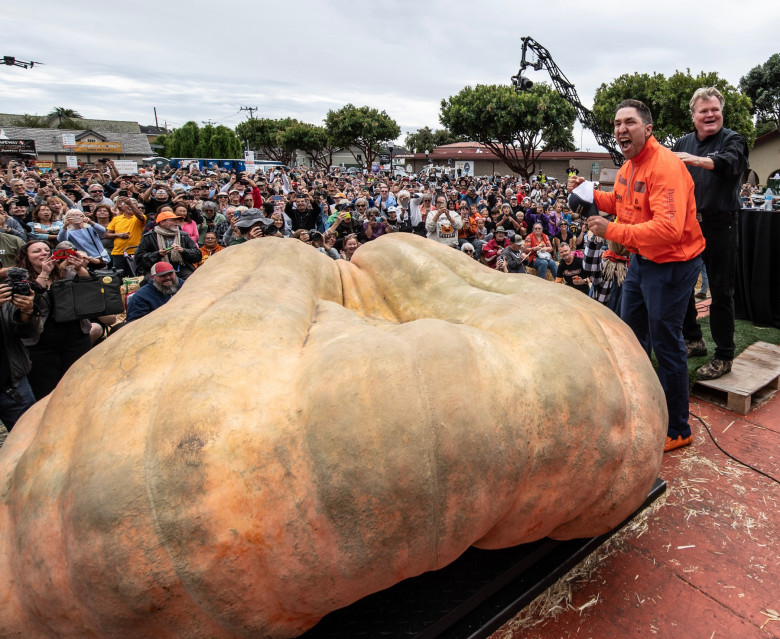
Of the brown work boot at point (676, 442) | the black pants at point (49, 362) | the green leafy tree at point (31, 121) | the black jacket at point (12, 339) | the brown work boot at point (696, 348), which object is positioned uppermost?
the green leafy tree at point (31, 121)

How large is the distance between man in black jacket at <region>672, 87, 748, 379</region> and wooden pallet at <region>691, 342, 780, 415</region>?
0.11 m

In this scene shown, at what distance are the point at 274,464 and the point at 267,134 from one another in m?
71.2

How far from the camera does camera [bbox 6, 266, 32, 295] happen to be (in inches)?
140

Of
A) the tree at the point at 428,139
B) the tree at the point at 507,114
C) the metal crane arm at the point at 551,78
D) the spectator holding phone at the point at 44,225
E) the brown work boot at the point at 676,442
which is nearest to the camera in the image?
the brown work boot at the point at 676,442

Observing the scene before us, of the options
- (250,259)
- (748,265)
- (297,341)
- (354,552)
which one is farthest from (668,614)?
(748,265)

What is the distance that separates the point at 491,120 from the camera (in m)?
35.9

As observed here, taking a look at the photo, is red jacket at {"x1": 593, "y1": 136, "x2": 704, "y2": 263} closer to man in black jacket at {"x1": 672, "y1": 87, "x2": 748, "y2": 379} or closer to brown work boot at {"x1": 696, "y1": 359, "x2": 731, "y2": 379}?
man in black jacket at {"x1": 672, "y1": 87, "x2": 748, "y2": 379}

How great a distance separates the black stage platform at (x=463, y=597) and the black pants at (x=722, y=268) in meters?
2.64

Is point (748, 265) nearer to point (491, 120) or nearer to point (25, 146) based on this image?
point (491, 120)

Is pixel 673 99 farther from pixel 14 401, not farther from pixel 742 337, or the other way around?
pixel 14 401

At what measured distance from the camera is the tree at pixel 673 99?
28.2 m

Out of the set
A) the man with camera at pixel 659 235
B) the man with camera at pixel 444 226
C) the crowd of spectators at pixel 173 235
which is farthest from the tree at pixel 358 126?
the man with camera at pixel 659 235

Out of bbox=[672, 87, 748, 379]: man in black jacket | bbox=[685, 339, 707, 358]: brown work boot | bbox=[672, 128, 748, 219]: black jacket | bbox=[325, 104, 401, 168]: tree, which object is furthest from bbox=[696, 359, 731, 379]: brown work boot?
bbox=[325, 104, 401, 168]: tree

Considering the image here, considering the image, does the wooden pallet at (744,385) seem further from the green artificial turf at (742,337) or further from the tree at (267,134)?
the tree at (267,134)
